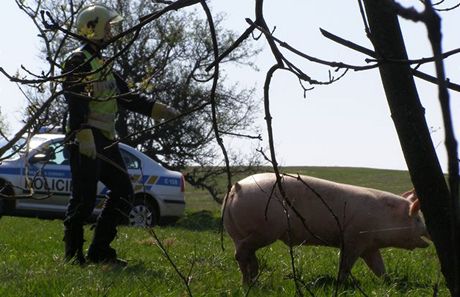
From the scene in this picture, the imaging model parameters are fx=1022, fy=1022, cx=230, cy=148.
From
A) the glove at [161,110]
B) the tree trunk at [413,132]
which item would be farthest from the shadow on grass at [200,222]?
the tree trunk at [413,132]

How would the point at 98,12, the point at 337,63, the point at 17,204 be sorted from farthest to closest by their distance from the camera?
the point at 17,204, the point at 98,12, the point at 337,63

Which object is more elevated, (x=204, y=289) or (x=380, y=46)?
(x=380, y=46)

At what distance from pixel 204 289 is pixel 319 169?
39.2 m

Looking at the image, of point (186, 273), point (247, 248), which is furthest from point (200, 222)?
point (247, 248)

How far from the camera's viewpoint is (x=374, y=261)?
7188mm

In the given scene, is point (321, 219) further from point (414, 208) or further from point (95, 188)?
point (95, 188)

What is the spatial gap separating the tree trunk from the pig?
4.02 meters

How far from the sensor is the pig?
21.2ft

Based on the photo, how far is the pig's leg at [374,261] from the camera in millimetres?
7094

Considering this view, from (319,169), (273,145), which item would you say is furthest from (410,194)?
(319,169)

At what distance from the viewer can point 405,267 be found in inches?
289

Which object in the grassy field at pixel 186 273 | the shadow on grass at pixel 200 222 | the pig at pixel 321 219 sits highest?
the pig at pixel 321 219

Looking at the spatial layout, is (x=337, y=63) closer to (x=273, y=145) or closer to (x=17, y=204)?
(x=273, y=145)

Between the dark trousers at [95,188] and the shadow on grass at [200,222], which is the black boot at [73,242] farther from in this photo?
the shadow on grass at [200,222]
